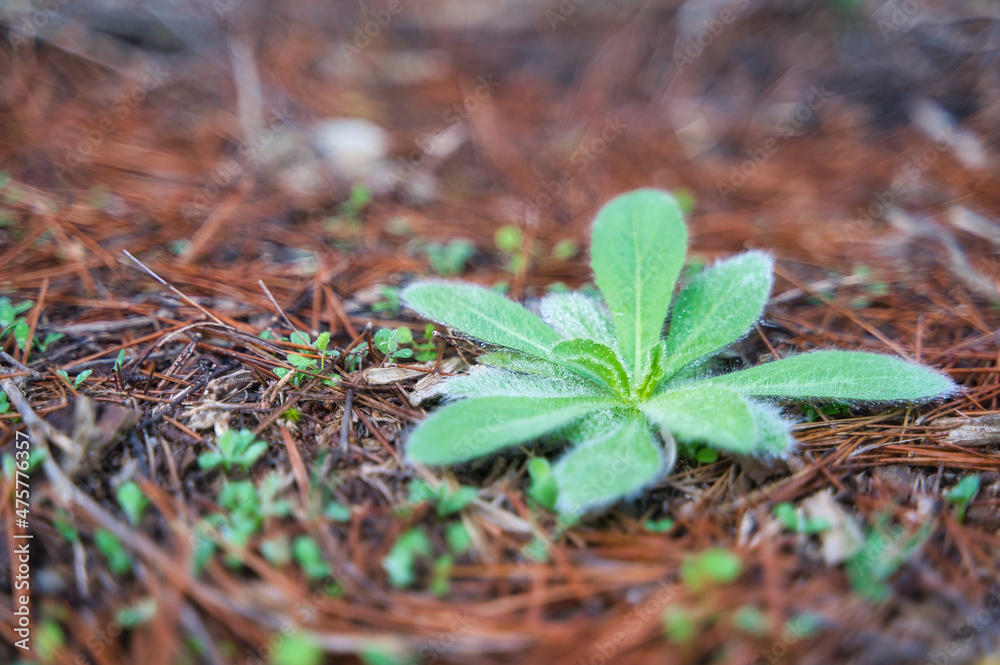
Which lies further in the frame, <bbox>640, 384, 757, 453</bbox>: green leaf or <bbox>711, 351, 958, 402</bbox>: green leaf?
<bbox>711, 351, 958, 402</bbox>: green leaf

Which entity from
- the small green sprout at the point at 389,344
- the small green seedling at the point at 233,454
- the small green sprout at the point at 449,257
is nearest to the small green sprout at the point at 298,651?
the small green seedling at the point at 233,454

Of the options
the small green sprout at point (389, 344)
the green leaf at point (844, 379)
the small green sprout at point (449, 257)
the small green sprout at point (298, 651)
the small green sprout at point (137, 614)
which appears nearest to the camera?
the small green sprout at point (298, 651)

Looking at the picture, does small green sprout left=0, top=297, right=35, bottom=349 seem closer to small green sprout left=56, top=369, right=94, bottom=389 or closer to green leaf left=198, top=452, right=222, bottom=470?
small green sprout left=56, top=369, right=94, bottom=389

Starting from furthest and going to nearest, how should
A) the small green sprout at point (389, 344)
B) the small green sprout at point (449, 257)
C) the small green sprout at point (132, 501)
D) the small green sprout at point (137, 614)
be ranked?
the small green sprout at point (449, 257), the small green sprout at point (389, 344), the small green sprout at point (132, 501), the small green sprout at point (137, 614)

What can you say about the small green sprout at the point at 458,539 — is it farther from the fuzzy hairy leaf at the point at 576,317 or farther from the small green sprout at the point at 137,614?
the fuzzy hairy leaf at the point at 576,317

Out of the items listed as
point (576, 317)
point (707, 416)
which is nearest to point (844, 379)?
point (707, 416)

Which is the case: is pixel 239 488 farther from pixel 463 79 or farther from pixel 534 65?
pixel 534 65

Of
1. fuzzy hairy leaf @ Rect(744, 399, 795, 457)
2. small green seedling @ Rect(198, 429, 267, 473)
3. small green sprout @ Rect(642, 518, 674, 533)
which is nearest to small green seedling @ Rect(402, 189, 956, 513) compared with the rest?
fuzzy hairy leaf @ Rect(744, 399, 795, 457)

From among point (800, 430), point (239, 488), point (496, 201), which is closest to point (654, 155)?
point (496, 201)
